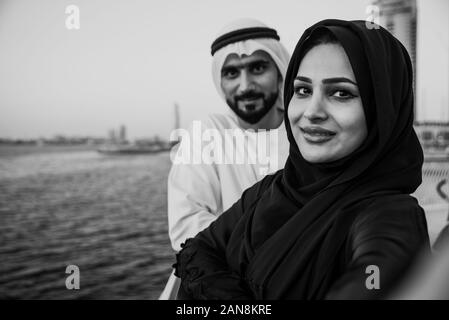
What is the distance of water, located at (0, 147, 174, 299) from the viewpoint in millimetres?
2164

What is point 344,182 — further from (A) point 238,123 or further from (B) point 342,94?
(A) point 238,123

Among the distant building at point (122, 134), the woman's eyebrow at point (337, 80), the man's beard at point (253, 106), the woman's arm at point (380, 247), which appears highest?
the woman's eyebrow at point (337, 80)

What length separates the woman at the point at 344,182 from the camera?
2.72ft

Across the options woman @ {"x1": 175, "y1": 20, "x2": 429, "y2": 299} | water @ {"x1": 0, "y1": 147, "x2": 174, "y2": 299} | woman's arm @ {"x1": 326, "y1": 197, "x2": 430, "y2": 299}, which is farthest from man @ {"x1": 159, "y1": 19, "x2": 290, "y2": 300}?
woman's arm @ {"x1": 326, "y1": 197, "x2": 430, "y2": 299}

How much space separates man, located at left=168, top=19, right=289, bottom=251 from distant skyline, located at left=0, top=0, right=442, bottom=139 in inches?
5.0

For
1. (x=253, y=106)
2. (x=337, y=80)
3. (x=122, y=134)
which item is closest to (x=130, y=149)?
(x=122, y=134)

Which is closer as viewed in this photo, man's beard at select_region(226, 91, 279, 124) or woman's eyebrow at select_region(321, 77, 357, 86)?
woman's eyebrow at select_region(321, 77, 357, 86)

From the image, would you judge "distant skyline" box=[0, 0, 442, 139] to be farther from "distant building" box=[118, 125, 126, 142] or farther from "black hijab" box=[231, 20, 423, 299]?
"black hijab" box=[231, 20, 423, 299]

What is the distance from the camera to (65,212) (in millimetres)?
2730

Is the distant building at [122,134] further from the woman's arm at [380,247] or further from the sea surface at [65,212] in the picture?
the woman's arm at [380,247]

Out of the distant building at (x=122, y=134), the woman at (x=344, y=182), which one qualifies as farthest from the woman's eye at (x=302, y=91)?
the distant building at (x=122, y=134)

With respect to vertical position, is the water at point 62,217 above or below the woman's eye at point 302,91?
below

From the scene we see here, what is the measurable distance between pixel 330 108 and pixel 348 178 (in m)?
0.16
